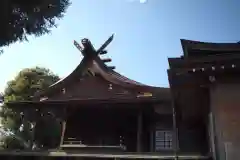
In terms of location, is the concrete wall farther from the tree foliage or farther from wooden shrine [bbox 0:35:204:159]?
the tree foliage

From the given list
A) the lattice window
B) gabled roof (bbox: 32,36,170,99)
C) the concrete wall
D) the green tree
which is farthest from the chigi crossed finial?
the concrete wall

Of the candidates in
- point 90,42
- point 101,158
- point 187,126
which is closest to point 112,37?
point 90,42

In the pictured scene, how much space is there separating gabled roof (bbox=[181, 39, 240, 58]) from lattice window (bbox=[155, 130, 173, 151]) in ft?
22.9

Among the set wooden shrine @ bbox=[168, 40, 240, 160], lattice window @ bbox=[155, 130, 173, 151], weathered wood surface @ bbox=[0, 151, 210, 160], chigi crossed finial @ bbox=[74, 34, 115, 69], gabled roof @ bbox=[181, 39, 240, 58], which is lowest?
weathered wood surface @ bbox=[0, 151, 210, 160]

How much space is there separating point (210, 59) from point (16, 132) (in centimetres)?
2089

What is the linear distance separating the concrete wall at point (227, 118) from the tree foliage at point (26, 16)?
6089 mm

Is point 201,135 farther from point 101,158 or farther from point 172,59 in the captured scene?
point 172,59

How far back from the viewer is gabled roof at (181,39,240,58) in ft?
31.4

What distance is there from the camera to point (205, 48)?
32.7ft

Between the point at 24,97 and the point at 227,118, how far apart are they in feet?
69.9

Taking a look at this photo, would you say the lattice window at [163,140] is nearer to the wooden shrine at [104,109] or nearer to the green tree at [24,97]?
the wooden shrine at [104,109]

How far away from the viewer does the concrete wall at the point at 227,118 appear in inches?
331

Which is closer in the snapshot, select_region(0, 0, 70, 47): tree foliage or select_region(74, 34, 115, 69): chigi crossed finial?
select_region(0, 0, 70, 47): tree foliage

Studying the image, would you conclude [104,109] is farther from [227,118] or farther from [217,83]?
[227,118]
